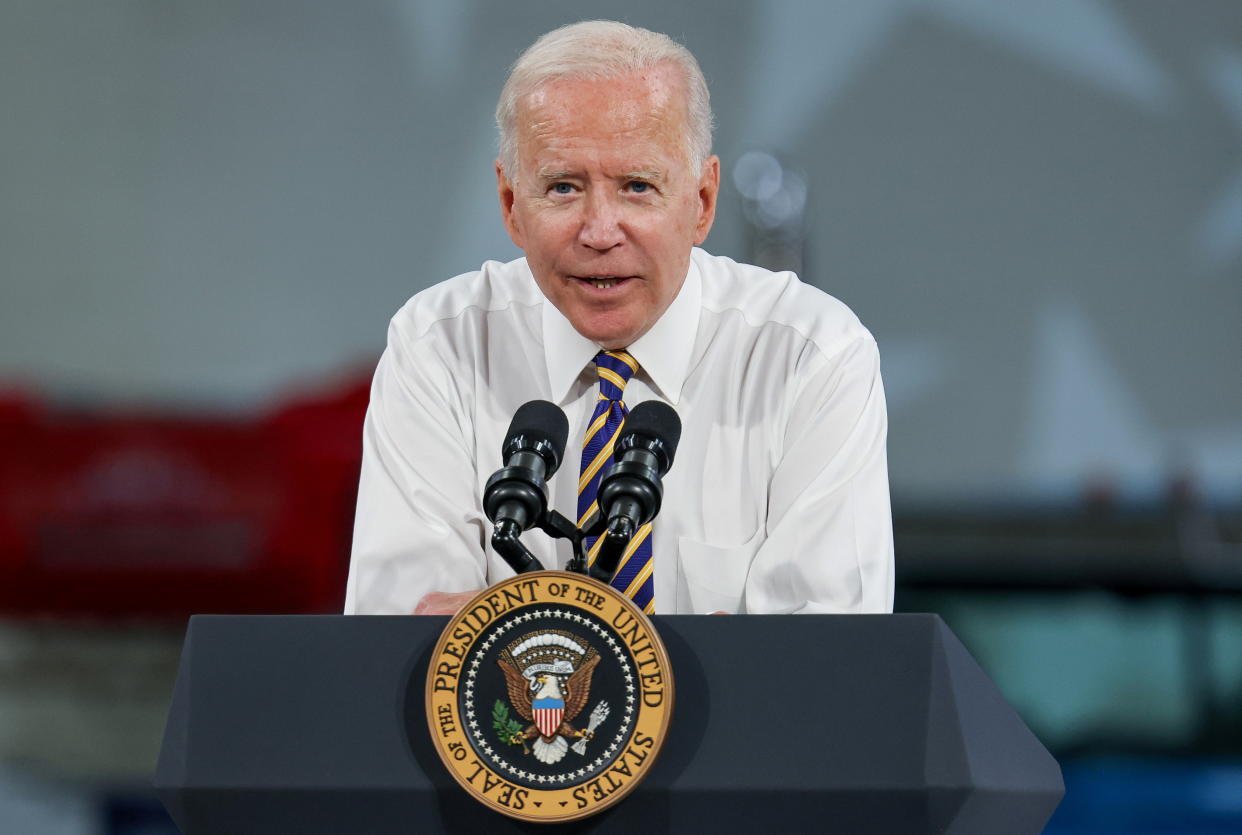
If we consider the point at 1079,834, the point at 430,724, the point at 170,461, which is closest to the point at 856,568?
the point at 430,724

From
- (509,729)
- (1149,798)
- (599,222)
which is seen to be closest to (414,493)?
(599,222)

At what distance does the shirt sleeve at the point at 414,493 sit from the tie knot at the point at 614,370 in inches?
7.3

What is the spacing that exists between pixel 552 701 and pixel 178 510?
10.3 feet

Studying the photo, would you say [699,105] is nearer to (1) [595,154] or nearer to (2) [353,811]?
(1) [595,154]

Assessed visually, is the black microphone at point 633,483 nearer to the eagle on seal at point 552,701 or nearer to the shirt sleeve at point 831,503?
the eagle on seal at point 552,701

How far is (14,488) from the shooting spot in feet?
13.8

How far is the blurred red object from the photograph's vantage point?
3.93m

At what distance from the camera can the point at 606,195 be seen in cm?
159

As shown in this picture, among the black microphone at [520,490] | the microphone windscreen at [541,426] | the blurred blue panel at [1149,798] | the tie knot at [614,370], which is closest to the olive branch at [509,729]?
the black microphone at [520,490]

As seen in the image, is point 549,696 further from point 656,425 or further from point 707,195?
point 707,195

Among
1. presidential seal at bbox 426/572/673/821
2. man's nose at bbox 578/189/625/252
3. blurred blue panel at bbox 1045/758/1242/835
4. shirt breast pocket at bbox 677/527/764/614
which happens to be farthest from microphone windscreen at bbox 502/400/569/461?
blurred blue panel at bbox 1045/758/1242/835

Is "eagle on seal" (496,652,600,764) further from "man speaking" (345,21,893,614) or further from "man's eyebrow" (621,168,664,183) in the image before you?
"man's eyebrow" (621,168,664,183)

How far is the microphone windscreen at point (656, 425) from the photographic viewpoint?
1.24 meters

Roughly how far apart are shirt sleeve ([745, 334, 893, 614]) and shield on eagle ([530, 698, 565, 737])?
444 millimetres
